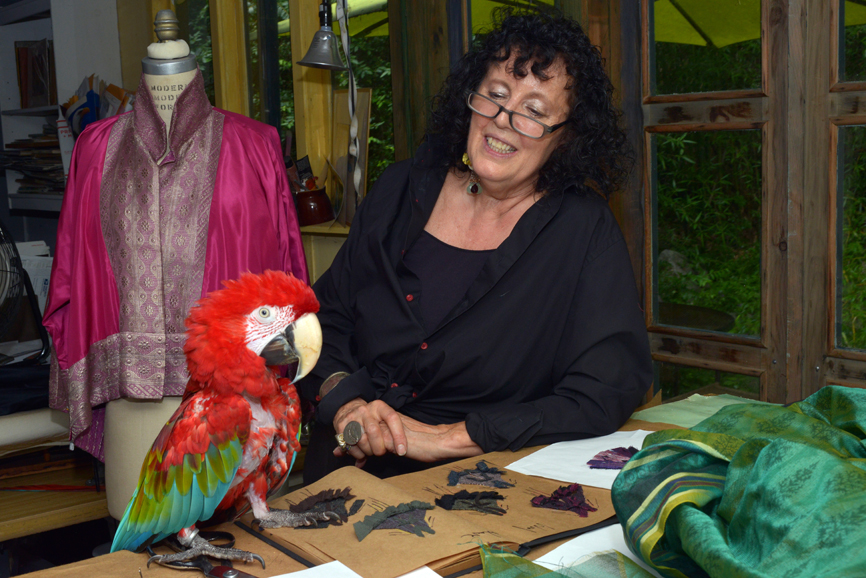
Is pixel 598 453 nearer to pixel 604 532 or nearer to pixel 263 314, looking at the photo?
pixel 604 532

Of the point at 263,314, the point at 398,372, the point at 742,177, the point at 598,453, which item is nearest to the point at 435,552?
→ the point at 263,314

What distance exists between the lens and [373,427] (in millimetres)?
1504

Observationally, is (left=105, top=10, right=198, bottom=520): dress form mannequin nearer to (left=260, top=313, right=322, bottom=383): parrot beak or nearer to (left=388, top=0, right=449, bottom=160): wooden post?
(left=260, top=313, right=322, bottom=383): parrot beak

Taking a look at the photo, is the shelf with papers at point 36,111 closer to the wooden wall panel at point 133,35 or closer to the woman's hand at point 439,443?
the wooden wall panel at point 133,35

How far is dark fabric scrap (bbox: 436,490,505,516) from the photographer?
1.07 meters

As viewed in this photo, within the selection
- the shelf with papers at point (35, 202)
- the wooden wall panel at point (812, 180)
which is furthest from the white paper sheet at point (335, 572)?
the shelf with papers at point (35, 202)

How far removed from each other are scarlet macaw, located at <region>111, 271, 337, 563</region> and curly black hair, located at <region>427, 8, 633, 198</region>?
35.1 inches

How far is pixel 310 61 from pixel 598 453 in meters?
2.10

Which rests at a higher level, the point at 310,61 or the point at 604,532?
the point at 310,61

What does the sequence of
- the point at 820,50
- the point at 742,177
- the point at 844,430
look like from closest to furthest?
the point at 844,430, the point at 820,50, the point at 742,177

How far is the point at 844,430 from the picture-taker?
0.88 metres

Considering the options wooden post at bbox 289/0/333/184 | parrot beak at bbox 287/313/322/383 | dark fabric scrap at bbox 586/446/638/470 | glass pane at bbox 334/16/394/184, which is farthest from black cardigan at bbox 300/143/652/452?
wooden post at bbox 289/0/333/184

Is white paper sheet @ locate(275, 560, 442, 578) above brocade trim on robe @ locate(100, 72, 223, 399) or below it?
below

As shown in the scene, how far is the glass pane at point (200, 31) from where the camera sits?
13.5 ft
